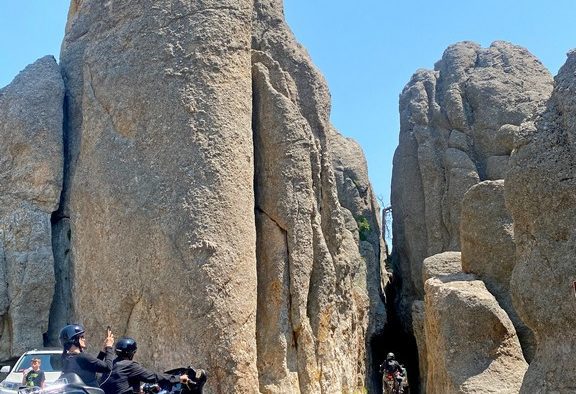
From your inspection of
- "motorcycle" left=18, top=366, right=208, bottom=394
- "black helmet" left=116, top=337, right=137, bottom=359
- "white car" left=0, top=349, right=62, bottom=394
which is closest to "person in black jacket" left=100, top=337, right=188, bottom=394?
"black helmet" left=116, top=337, right=137, bottom=359

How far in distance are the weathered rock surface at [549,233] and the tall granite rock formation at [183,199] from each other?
19.6 ft

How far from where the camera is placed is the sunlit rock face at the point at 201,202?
12.3m

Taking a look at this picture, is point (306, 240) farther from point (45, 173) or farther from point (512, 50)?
point (512, 50)

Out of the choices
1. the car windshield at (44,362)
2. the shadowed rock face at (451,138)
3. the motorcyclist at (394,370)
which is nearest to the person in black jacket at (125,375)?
the car windshield at (44,362)

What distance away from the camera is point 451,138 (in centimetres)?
2475

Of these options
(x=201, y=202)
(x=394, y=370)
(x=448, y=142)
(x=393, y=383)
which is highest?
(x=448, y=142)

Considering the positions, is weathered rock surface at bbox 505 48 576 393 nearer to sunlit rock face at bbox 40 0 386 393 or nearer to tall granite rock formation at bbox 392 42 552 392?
sunlit rock face at bbox 40 0 386 393

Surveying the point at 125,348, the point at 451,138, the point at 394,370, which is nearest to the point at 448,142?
the point at 451,138

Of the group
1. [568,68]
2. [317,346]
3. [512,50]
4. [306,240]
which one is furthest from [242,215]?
[512,50]

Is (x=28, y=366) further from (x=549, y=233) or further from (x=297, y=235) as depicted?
(x=549, y=233)

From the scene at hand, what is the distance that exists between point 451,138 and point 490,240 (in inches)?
434

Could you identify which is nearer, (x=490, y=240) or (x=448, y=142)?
(x=490, y=240)

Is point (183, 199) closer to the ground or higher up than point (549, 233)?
higher up

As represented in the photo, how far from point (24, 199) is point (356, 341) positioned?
8095 millimetres
